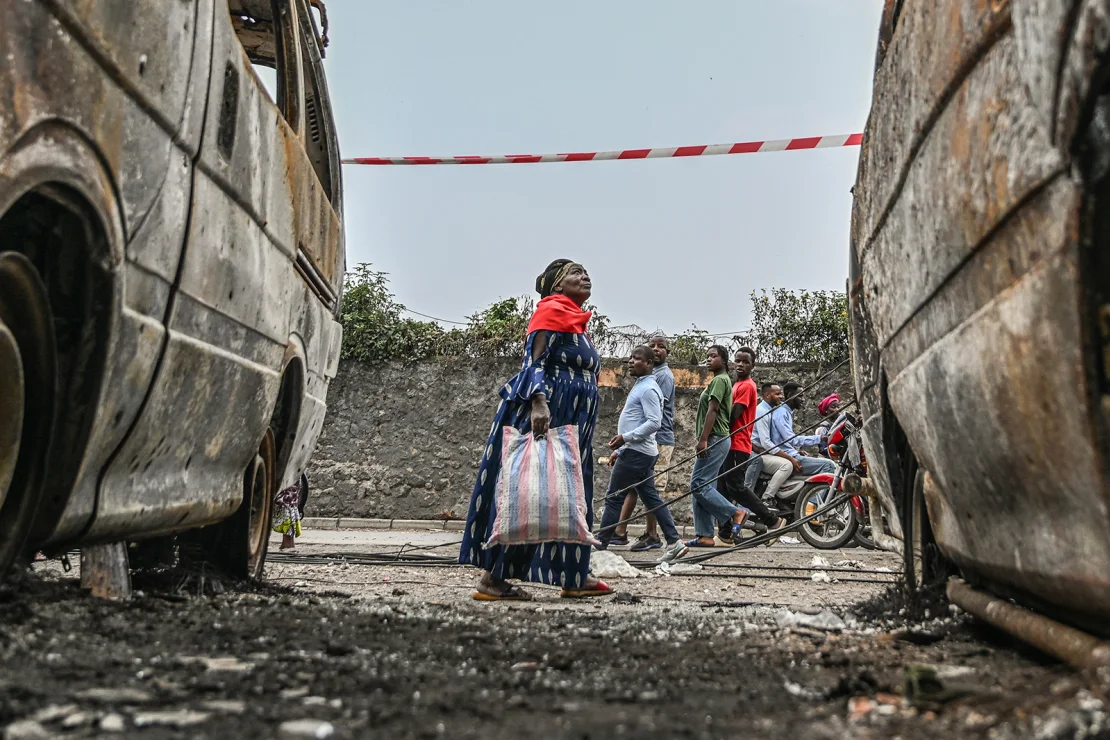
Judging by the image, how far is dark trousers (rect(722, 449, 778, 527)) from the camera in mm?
9406

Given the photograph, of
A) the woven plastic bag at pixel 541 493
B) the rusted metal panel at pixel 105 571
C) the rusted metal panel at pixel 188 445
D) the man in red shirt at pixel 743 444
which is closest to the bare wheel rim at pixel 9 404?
the rusted metal panel at pixel 188 445

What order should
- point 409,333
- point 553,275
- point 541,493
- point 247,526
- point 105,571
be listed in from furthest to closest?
point 409,333 → point 553,275 → point 541,493 → point 247,526 → point 105,571

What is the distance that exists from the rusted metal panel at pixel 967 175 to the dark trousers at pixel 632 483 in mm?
5839

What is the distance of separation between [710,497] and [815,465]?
1.47 metres

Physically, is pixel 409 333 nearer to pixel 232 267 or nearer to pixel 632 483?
pixel 632 483

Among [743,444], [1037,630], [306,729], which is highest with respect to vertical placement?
[743,444]

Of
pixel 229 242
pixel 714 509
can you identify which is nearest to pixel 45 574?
pixel 229 242

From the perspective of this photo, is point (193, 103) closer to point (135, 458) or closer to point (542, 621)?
point (135, 458)

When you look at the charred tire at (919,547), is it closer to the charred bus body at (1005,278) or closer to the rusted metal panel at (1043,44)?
the charred bus body at (1005,278)

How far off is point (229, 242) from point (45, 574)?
4.76 ft

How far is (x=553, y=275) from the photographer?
5582mm

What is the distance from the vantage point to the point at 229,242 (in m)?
3.14

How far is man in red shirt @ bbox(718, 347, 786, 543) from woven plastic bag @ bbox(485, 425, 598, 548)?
430 centimetres

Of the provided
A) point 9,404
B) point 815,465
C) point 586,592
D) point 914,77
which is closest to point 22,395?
point 9,404
